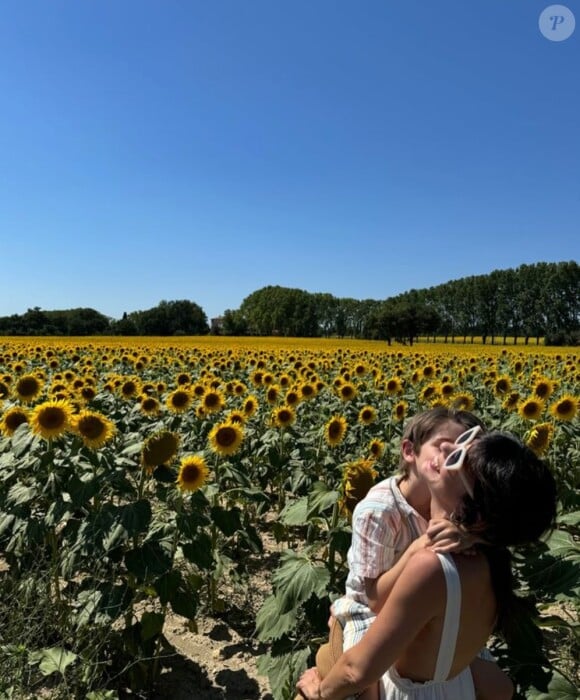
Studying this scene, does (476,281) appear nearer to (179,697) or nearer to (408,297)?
(408,297)

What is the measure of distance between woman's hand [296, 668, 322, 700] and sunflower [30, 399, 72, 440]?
2.11 m

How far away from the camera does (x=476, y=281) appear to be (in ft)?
315

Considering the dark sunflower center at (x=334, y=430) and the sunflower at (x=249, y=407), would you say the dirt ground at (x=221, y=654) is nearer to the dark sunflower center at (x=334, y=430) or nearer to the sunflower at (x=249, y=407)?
the dark sunflower center at (x=334, y=430)

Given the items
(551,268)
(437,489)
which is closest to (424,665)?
(437,489)

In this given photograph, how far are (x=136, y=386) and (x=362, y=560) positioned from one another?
4946mm

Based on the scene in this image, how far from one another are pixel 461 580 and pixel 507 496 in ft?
0.88

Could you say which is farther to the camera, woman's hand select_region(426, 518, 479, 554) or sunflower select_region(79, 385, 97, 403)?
sunflower select_region(79, 385, 97, 403)

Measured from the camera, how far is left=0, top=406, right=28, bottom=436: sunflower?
3883mm

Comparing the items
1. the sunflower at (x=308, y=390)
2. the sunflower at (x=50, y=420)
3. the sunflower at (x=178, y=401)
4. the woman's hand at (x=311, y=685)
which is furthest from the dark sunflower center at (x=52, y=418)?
the sunflower at (x=308, y=390)

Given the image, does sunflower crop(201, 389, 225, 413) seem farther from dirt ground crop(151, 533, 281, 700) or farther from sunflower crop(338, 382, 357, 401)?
sunflower crop(338, 382, 357, 401)

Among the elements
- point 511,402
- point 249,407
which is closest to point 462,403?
point 249,407

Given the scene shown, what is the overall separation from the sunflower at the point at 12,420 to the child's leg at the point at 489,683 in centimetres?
319

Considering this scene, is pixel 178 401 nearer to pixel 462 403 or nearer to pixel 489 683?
pixel 462 403

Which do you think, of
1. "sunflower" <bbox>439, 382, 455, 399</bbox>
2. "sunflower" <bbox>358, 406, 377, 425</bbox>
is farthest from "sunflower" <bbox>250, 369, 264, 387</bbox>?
"sunflower" <bbox>439, 382, 455, 399</bbox>
